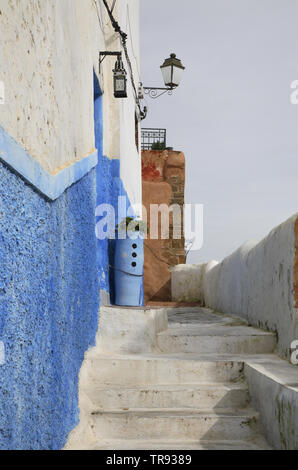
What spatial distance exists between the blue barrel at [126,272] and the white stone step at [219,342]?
1479 millimetres

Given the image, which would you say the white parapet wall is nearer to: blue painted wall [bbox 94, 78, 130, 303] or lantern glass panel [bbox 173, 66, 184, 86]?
blue painted wall [bbox 94, 78, 130, 303]

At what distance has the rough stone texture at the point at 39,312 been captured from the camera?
2072 mm

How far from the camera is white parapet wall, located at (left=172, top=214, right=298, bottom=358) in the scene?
4.30m

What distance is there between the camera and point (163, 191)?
16.7 metres

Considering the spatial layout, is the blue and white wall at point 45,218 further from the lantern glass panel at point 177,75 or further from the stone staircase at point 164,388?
the lantern glass panel at point 177,75

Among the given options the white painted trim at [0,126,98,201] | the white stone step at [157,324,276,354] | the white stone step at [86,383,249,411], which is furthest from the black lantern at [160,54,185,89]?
the white stone step at [86,383,249,411]

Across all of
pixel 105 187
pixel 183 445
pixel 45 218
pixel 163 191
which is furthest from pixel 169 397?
pixel 163 191

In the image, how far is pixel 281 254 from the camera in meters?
4.62

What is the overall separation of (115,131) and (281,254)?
9.34ft

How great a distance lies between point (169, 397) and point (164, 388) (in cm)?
8

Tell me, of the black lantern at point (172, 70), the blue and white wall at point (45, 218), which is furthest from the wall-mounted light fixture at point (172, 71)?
the blue and white wall at point (45, 218)

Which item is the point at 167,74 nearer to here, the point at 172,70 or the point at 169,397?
the point at 172,70

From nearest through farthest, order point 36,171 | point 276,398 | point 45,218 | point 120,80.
Answer: point 36,171 → point 45,218 → point 276,398 → point 120,80
